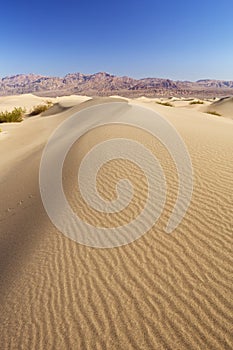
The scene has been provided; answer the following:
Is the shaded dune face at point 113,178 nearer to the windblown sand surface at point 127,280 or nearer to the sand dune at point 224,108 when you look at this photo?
the windblown sand surface at point 127,280

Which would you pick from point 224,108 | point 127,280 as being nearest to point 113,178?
point 127,280

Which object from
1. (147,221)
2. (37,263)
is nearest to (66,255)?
(37,263)

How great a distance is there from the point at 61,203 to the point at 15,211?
3.73 feet

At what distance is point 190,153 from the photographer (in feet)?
19.7

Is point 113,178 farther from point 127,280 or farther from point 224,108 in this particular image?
point 224,108

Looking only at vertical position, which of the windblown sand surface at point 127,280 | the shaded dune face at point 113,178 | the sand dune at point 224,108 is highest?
the sand dune at point 224,108

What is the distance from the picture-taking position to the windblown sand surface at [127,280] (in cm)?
242

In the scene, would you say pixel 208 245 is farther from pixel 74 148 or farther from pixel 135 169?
pixel 74 148

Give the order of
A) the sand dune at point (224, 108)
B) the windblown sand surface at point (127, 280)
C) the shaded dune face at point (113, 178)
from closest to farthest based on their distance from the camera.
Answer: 1. the windblown sand surface at point (127, 280)
2. the shaded dune face at point (113, 178)
3. the sand dune at point (224, 108)

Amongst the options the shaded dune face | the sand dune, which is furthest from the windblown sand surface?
the sand dune

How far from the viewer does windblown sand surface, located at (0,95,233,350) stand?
2.42 meters

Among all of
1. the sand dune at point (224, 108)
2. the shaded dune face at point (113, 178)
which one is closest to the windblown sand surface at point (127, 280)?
the shaded dune face at point (113, 178)

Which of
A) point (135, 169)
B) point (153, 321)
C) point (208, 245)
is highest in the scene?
point (135, 169)

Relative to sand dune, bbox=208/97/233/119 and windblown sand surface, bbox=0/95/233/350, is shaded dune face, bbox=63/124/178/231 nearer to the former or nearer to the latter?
windblown sand surface, bbox=0/95/233/350
